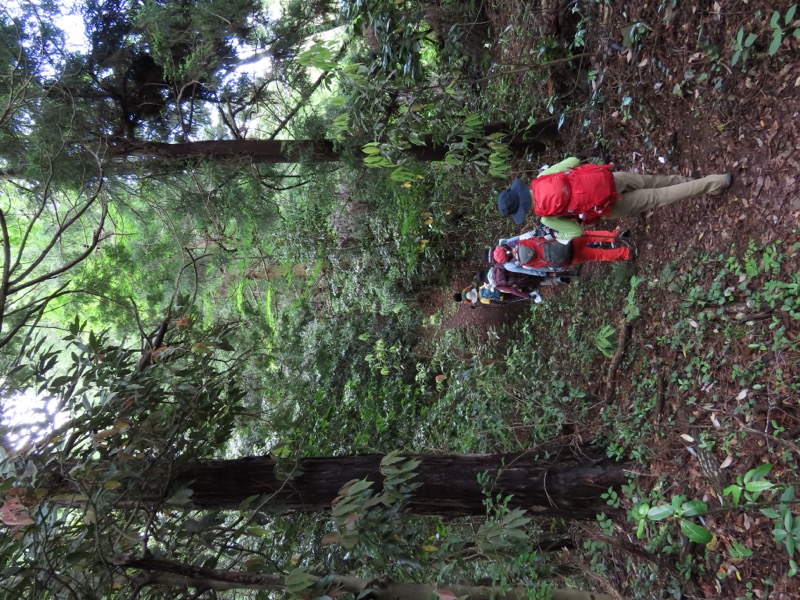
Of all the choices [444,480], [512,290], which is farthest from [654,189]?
[444,480]

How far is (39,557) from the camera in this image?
2.96m

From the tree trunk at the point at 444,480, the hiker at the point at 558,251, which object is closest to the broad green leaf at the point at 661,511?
the tree trunk at the point at 444,480

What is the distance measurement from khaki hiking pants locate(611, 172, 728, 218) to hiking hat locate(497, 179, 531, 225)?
33.0 inches

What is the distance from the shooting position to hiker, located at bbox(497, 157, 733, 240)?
4.88 metres

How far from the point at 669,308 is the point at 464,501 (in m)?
2.80

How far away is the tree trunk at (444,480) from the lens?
14.8ft

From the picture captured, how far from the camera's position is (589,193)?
4.88 meters

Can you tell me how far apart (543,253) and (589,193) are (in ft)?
3.86

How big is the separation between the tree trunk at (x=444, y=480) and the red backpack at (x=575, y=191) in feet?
8.12

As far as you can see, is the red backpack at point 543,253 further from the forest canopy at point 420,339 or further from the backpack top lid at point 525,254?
the forest canopy at point 420,339

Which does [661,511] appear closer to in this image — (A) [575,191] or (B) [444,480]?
(B) [444,480]

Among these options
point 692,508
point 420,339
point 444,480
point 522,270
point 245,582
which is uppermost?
point 522,270

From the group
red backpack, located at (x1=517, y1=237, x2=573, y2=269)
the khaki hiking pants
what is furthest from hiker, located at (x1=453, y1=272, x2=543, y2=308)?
the khaki hiking pants

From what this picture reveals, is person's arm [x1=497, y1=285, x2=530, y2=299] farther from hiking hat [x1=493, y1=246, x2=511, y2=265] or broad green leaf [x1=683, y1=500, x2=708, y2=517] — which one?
broad green leaf [x1=683, y1=500, x2=708, y2=517]
